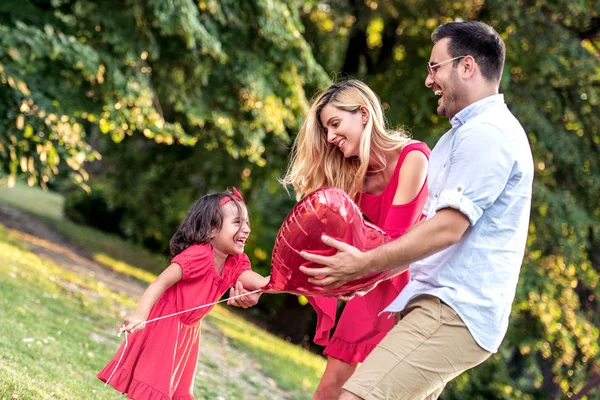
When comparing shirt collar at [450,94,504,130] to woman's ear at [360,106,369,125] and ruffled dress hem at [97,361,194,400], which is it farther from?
ruffled dress hem at [97,361,194,400]

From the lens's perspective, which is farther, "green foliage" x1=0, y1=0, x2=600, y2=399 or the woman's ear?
"green foliage" x1=0, y1=0, x2=600, y2=399

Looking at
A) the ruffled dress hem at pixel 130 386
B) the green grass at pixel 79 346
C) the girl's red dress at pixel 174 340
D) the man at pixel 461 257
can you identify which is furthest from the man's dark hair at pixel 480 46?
the green grass at pixel 79 346

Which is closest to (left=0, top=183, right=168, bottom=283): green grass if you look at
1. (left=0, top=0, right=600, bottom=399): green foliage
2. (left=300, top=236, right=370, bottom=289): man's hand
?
(left=0, top=0, right=600, bottom=399): green foliage

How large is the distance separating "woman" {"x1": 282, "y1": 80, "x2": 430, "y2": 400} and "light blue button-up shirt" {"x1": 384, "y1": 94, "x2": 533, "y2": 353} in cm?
71

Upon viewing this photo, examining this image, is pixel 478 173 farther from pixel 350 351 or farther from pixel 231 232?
pixel 231 232

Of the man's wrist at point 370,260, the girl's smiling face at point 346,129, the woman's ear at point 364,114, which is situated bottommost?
the man's wrist at point 370,260

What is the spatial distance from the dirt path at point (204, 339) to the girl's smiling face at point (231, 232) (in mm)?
3131

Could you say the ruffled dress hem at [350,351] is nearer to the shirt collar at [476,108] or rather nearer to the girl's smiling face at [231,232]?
the girl's smiling face at [231,232]

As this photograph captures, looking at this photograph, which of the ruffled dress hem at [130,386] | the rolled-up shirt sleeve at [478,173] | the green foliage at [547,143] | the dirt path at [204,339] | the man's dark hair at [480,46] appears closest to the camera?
the rolled-up shirt sleeve at [478,173]

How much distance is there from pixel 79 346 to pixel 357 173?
4282 mm

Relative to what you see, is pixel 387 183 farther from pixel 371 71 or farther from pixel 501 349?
pixel 371 71

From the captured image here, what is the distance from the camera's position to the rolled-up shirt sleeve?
8.68 ft

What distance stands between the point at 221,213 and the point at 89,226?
21153 mm

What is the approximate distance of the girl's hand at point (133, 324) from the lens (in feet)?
11.3
